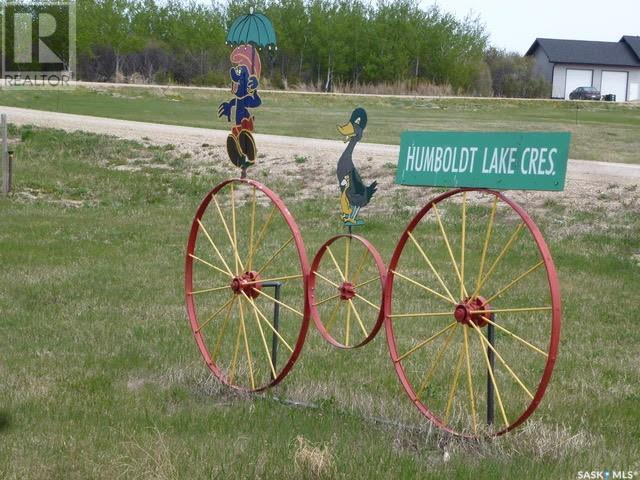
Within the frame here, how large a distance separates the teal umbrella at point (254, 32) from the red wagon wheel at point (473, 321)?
6.19 ft

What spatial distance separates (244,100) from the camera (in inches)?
302

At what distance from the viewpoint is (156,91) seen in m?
46.0

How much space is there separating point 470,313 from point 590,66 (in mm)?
75978

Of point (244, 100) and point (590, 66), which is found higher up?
point (590, 66)

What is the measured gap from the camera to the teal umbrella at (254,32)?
25.1 ft

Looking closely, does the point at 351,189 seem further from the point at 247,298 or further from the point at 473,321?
the point at 473,321

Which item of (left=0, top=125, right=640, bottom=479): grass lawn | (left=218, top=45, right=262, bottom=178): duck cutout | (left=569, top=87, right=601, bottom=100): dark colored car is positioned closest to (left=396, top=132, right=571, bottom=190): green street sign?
(left=0, top=125, right=640, bottom=479): grass lawn

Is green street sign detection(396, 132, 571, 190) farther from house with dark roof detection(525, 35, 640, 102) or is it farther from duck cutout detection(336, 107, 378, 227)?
house with dark roof detection(525, 35, 640, 102)

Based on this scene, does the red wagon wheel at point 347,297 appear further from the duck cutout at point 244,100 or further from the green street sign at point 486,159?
the duck cutout at point 244,100

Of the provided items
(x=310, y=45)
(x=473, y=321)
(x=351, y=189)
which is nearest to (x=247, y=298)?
(x=351, y=189)

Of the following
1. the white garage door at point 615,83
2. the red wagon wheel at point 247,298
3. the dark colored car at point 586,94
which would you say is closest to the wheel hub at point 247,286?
the red wagon wheel at point 247,298

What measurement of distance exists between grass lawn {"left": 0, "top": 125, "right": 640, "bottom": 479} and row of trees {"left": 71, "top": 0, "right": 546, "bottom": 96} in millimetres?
45966

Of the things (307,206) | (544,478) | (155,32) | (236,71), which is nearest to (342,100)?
(155,32)

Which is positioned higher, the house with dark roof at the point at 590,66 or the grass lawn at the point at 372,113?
the house with dark roof at the point at 590,66
